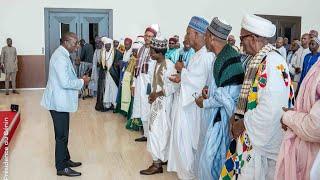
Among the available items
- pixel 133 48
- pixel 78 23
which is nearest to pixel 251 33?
pixel 133 48

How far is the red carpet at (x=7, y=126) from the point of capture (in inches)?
184

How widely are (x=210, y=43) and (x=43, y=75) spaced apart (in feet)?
29.1

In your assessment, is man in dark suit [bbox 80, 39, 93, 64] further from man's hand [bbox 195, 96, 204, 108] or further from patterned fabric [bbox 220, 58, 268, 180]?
patterned fabric [bbox 220, 58, 268, 180]

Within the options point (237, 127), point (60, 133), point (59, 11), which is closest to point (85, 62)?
point (59, 11)

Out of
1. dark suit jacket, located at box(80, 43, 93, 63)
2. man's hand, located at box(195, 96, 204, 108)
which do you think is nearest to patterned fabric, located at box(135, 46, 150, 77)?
man's hand, located at box(195, 96, 204, 108)

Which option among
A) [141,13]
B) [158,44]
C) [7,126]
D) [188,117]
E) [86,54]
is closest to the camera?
[188,117]

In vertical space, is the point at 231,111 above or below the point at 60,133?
above

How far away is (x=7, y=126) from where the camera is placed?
5301 millimetres

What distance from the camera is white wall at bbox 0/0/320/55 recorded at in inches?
427

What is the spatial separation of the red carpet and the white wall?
16.6 ft

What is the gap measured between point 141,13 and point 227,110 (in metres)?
8.93

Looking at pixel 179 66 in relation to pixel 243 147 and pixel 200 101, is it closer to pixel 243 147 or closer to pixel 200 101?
pixel 200 101

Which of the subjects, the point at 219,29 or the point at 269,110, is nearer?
the point at 269,110

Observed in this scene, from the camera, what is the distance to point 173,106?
3.93 meters
